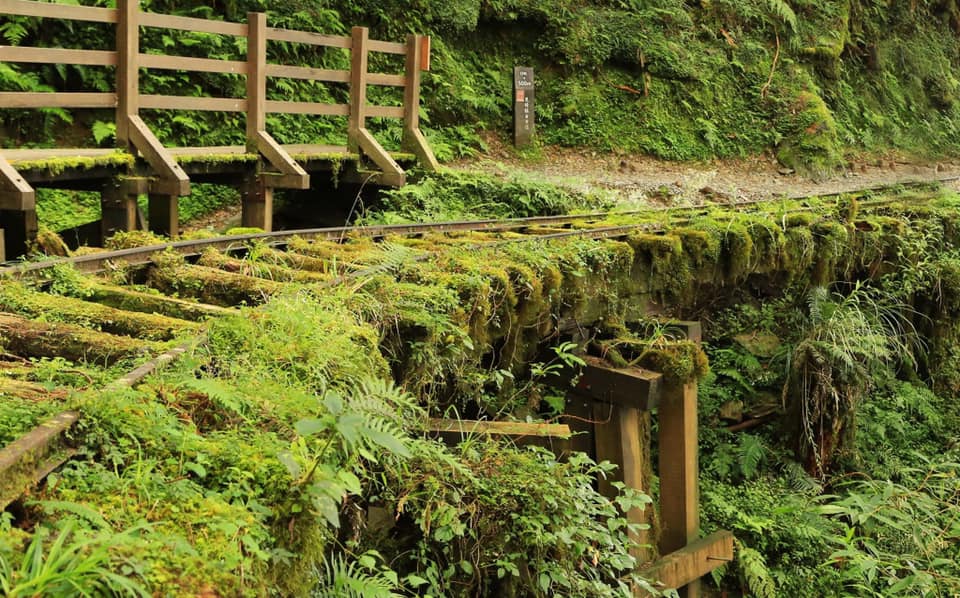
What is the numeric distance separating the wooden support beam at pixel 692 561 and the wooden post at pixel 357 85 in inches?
278

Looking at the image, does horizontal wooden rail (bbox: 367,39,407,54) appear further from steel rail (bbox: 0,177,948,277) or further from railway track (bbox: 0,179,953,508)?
railway track (bbox: 0,179,953,508)

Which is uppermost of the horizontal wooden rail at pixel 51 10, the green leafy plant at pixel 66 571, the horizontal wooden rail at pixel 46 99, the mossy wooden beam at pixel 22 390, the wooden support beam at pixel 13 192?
the horizontal wooden rail at pixel 51 10

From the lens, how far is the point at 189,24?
374 inches

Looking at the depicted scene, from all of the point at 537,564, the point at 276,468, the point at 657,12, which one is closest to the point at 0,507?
the point at 276,468

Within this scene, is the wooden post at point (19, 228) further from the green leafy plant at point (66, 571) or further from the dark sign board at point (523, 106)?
the dark sign board at point (523, 106)

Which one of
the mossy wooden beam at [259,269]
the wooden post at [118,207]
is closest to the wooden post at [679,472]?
the mossy wooden beam at [259,269]

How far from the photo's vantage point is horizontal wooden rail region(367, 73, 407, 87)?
11841 mm

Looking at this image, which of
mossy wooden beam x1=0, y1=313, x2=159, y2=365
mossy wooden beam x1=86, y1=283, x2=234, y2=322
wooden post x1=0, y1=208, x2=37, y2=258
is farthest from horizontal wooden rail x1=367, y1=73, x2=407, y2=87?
mossy wooden beam x1=0, y1=313, x2=159, y2=365

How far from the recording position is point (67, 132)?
11.7 meters

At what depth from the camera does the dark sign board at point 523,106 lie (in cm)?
1581

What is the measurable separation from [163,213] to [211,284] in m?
4.03

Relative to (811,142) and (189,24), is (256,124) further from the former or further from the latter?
(811,142)

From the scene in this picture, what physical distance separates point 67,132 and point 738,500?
924cm

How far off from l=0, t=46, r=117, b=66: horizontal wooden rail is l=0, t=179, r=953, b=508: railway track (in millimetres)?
3059
